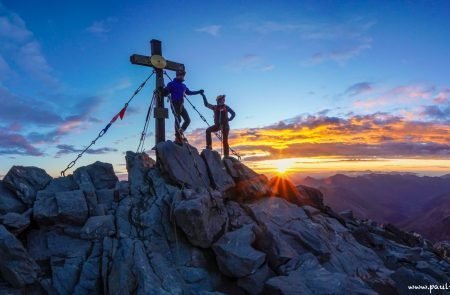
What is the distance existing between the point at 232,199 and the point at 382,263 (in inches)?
365

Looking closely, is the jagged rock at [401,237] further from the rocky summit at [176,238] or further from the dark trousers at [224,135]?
the dark trousers at [224,135]

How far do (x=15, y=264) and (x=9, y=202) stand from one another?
4.20 metres

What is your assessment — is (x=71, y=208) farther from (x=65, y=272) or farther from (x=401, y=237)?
(x=401, y=237)

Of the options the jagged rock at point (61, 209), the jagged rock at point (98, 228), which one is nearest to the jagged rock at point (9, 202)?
the jagged rock at point (61, 209)

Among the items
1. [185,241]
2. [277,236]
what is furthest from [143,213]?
[277,236]

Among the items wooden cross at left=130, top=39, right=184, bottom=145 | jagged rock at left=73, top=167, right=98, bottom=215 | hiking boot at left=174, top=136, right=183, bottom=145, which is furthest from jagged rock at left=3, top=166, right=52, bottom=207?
hiking boot at left=174, top=136, right=183, bottom=145

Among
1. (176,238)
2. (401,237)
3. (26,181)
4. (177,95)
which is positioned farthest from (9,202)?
(401,237)

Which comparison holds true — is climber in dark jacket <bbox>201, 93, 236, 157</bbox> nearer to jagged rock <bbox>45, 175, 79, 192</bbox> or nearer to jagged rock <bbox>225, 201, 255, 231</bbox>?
jagged rock <bbox>225, 201, 255, 231</bbox>

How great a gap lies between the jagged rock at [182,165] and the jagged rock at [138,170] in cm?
118

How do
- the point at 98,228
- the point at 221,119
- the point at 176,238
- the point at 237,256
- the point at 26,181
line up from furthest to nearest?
the point at 221,119, the point at 26,181, the point at 98,228, the point at 176,238, the point at 237,256

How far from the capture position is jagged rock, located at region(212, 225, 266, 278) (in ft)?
43.8

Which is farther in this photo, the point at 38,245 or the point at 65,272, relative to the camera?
the point at 38,245

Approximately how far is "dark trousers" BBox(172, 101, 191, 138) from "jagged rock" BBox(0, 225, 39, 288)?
33.1 feet

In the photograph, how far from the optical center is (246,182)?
20234 mm
